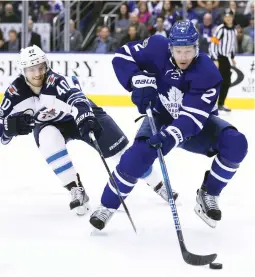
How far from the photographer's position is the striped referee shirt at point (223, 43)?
7941 millimetres

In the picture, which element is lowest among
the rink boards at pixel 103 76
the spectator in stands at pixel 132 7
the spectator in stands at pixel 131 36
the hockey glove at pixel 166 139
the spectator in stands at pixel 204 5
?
the rink boards at pixel 103 76

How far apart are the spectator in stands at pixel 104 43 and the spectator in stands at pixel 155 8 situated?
0.64 meters

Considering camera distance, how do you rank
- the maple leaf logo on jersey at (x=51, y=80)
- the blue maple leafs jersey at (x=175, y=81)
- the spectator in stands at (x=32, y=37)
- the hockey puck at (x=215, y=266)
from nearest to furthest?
the hockey puck at (x=215, y=266) < the blue maple leafs jersey at (x=175, y=81) < the maple leaf logo on jersey at (x=51, y=80) < the spectator in stands at (x=32, y=37)

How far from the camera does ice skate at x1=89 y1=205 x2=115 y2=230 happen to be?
2986mm

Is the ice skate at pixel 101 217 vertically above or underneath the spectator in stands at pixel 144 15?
above

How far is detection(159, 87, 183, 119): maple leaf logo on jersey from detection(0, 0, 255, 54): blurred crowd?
5.62m

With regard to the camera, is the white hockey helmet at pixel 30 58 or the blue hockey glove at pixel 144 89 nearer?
the blue hockey glove at pixel 144 89

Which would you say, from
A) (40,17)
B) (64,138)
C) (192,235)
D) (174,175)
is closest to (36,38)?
(40,17)

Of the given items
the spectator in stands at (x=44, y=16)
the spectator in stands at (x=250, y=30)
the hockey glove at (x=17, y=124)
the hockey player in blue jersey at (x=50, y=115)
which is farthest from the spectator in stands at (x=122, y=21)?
the hockey glove at (x=17, y=124)

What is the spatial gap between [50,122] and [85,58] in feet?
16.8

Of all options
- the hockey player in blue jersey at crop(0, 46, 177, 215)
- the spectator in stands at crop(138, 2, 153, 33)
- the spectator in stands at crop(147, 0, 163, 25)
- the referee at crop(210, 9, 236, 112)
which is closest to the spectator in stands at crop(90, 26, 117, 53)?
the spectator in stands at crop(138, 2, 153, 33)

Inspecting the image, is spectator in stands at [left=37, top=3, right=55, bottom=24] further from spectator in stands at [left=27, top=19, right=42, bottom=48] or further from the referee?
the referee

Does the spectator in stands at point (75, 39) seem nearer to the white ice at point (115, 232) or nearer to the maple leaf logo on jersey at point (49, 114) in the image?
the white ice at point (115, 232)

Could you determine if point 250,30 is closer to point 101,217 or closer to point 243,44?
point 243,44
